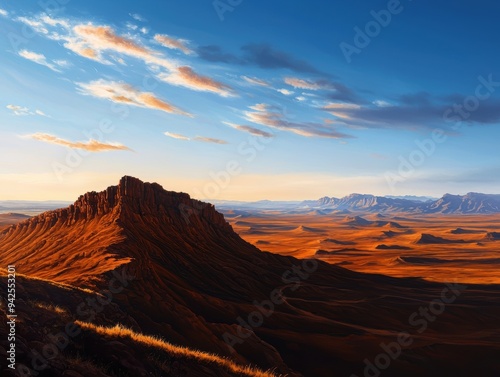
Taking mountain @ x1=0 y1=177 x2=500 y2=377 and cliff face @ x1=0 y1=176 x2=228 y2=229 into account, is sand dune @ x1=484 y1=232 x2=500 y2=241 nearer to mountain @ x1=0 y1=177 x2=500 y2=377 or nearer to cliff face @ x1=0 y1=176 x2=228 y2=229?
mountain @ x1=0 y1=177 x2=500 y2=377

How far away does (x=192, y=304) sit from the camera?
111ft

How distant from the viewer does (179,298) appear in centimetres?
3391

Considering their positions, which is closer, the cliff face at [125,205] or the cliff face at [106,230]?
the cliff face at [106,230]

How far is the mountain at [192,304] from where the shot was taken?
1129cm

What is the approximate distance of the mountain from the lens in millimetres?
11289

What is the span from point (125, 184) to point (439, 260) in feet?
305

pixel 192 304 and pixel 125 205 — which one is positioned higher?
pixel 125 205

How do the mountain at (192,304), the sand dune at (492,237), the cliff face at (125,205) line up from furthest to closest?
the sand dune at (492,237) < the cliff face at (125,205) < the mountain at (192,304)

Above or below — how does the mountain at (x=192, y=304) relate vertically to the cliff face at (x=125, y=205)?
below

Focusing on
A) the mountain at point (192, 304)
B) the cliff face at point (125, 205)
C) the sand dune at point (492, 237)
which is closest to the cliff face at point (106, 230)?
the cliff face at point (125, 205)

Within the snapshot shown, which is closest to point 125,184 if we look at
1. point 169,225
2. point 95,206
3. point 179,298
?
point 95,206

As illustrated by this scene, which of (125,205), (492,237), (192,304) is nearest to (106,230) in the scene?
(125,205)

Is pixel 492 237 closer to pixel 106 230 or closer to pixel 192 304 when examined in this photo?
pixel 192 304

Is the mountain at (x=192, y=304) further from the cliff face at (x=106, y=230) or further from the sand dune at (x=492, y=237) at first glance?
the sand dune at (x=492, y=237)
